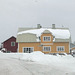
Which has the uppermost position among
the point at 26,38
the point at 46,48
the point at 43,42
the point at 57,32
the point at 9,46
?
the point at 57,32

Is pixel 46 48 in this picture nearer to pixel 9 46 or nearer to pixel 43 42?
pixel 43 42

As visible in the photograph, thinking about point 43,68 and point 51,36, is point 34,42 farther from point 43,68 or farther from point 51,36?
point 43,68

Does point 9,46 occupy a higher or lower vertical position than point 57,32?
lower

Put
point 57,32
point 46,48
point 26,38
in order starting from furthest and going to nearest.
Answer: point 57,32 → point 26,38 → point 46,48

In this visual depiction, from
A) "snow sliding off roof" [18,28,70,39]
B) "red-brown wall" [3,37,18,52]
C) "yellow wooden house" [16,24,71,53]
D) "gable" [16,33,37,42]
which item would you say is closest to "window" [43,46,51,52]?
"yellow wooden house" [16,24,71,53]

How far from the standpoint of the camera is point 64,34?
38.1 m

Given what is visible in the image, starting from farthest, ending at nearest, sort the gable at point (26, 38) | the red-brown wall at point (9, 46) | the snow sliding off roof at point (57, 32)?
the red-brown wall at point (9, 46), the snow sliding off roof at point (57, 32), the gable at point (26, 38)

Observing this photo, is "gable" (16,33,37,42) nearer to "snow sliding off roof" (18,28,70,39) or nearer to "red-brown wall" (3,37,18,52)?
"snow sliding off roof" (18,28,70,39)

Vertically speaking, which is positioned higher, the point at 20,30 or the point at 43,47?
the point at 20,30

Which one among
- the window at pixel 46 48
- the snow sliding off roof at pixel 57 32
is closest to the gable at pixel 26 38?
the snow sliding off roof at pixel 57 32

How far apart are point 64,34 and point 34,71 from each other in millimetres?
29535

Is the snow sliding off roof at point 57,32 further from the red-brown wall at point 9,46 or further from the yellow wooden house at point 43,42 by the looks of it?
the red-brown wall at point 9,46

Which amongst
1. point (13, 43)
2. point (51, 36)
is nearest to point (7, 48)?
point (13, 43)

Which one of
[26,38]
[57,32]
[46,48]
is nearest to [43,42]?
[46,48]
